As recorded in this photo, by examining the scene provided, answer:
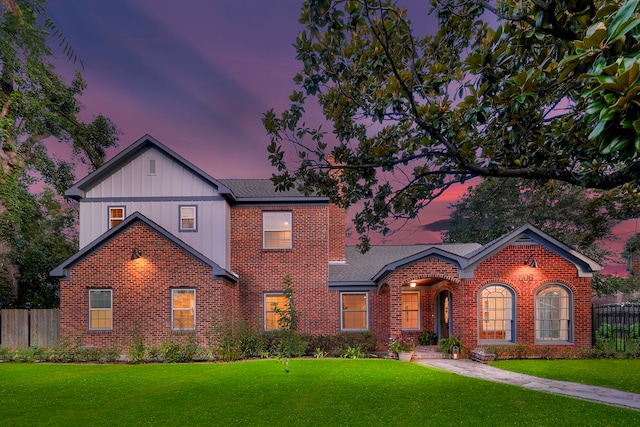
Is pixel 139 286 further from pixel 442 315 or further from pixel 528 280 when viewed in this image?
pixel 528 280

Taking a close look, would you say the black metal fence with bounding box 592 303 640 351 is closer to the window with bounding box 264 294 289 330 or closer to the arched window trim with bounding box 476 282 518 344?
the arched window trim with bounding box 476 282 518 344

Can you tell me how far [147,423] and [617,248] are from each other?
32666 mm

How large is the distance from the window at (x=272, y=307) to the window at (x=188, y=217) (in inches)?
176

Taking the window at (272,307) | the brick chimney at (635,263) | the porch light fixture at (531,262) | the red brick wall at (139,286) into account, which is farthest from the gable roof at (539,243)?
the brick chimney at (635,263)

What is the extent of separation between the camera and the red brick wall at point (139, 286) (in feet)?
50.9

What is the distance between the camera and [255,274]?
59.5 ft

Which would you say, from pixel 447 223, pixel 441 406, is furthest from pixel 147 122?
pixel 447 223

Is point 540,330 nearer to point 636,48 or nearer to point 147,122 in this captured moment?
point 636,48

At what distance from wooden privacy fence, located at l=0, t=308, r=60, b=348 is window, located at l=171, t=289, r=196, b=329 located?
192 inches

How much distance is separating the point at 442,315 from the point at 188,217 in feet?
38.5

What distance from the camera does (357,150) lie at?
8.21 meters

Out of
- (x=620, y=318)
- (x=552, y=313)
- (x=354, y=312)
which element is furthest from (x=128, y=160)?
(x=620, y=318)

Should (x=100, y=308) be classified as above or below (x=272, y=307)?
above

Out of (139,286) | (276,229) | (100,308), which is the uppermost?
(276,229)
